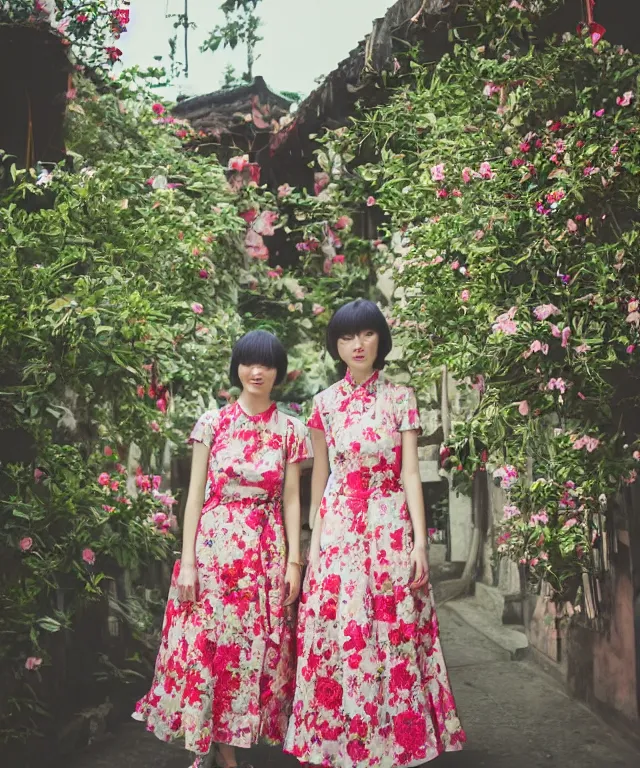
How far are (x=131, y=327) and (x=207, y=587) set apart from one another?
42.0 inches

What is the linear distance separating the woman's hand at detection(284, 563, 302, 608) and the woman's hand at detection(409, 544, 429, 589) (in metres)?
0.42

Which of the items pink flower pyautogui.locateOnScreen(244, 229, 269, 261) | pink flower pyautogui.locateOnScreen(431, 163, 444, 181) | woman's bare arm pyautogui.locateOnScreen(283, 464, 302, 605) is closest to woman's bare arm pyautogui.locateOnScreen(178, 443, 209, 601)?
woman's bare arm pyautogui.locateOnScreen(283, 464, 302, 605)

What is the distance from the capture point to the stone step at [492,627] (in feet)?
18.3

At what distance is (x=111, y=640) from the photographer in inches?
167

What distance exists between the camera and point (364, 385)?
123 inches

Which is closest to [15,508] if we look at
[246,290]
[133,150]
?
[133,150]

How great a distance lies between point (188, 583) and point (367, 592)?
2.04 ft

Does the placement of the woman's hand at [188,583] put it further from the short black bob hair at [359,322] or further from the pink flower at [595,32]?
the pink flower at [595,32]

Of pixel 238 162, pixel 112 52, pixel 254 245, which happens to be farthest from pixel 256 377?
pixel 238 162

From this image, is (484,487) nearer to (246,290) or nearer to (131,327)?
(246,290)

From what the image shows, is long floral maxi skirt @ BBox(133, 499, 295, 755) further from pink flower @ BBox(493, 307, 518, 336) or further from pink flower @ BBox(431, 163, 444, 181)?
pink flower @ BBox(431, 163, 444, 181)

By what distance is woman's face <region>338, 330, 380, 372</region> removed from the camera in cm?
305

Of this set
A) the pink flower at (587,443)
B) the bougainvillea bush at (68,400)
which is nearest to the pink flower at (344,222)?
the bougainvillea bush at (68,400)

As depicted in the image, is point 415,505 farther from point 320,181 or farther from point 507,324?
point 320,181
